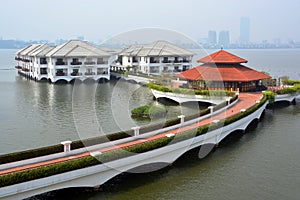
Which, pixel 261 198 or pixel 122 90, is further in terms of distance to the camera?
pixel 122 90

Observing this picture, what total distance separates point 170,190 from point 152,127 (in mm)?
5126

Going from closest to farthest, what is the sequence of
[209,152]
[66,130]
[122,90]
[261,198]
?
[261,198] → [209,152] → [66,130] → [122,90]

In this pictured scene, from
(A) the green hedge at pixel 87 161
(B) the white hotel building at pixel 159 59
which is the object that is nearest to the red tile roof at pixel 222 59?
(B) the white hotel building at pixel 159 59

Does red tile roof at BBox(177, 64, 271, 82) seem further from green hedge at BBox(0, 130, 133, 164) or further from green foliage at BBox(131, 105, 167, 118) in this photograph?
green hedge at BBox(0, 130, 133, 164)

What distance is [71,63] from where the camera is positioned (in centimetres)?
5872

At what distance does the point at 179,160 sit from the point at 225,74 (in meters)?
23.6

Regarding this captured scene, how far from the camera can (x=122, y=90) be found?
5134 cm

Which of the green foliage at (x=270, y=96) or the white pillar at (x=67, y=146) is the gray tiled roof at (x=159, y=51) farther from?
the white pillar at (x=67, y=146)

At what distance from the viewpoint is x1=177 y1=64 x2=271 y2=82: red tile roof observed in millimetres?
41938

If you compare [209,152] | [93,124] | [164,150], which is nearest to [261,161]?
[209,152]

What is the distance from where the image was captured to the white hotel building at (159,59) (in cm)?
6506

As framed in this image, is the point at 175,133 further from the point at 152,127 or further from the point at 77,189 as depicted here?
the point at 77,189

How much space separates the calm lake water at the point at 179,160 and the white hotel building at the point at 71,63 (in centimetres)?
1333

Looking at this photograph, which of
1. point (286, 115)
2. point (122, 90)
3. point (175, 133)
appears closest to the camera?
point (175, 133)
